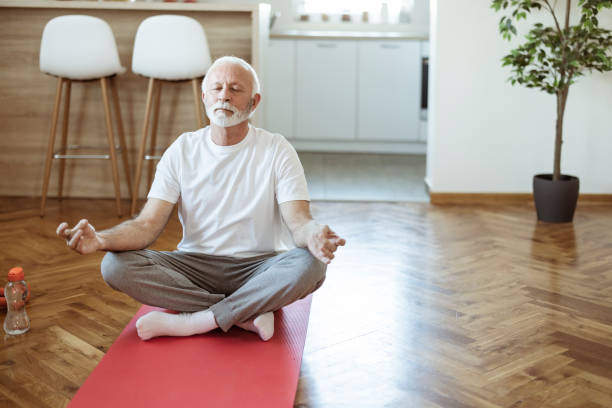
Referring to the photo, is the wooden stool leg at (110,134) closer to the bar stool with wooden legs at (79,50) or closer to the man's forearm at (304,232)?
the bar stool with wooden legs at (79,50)

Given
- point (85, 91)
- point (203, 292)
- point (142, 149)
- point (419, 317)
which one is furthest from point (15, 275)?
point (85, 91)

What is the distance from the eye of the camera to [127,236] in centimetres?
207

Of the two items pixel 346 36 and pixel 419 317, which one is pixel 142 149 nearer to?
pixel 419 317

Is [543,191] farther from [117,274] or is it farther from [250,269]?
[117,274]

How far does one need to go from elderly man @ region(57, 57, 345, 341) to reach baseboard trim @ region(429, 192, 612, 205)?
7.47ft

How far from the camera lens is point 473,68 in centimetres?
428

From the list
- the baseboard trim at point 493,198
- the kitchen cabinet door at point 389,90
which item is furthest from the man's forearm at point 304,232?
the kitchen cabinet door at point 389,90

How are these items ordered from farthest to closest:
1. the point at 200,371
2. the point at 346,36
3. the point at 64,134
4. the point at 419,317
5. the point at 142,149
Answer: the point at 346,36 → the point at 64,134 → the point at 142,149 → the point at 419,317 → the point at 200,371

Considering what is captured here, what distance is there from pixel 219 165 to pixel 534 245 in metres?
1.82

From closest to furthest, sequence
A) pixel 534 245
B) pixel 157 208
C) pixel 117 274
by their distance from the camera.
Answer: pixel 117 274, pixel 157 208, pixel 534 245

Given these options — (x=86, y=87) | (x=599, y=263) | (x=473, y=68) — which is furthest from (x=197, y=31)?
(x=599, y=263)

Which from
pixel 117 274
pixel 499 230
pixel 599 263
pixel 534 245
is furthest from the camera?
pixel 499 230

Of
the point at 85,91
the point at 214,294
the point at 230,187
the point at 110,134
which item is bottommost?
the point at 214,294

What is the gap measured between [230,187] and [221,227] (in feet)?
0.42
